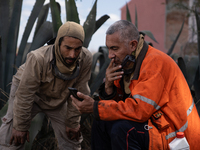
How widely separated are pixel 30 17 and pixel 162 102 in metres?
2.10

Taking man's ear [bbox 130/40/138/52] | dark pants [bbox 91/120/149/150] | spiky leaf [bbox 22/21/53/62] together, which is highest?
man's ear [bbox 130/40/138/52]

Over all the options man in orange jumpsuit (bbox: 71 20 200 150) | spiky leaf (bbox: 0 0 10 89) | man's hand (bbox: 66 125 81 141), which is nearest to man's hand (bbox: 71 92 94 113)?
man in orange jumpsuit (bbox: 71 20 200 150)

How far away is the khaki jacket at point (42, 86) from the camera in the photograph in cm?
225

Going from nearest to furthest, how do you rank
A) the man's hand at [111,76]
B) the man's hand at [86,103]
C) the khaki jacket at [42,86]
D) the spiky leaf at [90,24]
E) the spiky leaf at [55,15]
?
1. the man's hand at [86,103]
2. the man's hand at [111,76]
3. the khaki jacket at [42,86]
4. the spiky leaf at [55,15]
5. the spiky leaf at [90,24]

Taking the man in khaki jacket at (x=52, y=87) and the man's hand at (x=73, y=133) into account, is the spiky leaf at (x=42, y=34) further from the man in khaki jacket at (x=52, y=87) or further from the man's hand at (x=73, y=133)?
the man's hand at (x=73, y=133)

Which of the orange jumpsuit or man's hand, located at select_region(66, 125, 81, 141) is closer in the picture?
the orange jumpsuit

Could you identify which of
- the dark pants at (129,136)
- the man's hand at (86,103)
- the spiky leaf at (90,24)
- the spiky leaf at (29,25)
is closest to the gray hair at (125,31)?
the man's hand at (86,103)

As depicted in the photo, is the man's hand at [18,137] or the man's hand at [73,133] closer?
the man's hand at [18,137]

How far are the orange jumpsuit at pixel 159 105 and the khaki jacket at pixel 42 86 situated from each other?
725mm

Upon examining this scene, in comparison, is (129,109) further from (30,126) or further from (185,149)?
(30,126)

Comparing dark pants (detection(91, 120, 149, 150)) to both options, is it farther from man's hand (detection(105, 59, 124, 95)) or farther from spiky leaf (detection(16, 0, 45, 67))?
spiky leaf (detection(16, 0, 45, 67))

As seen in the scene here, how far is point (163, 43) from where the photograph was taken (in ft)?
43.8

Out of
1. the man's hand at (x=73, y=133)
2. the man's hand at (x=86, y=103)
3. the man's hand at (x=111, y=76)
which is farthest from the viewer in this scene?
the man's hand at (x=73, y=133)

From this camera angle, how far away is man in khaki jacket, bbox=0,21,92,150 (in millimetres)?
2264
